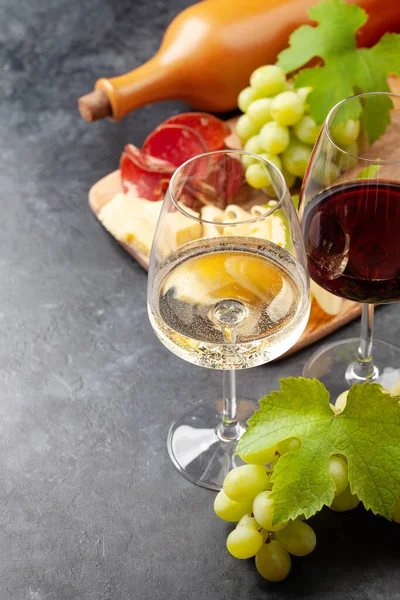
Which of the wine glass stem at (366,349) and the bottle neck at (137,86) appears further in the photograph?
the bottle neck at (137,86)

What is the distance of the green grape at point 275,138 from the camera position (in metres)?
1.28

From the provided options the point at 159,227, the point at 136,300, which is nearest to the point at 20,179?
the point at 136,300

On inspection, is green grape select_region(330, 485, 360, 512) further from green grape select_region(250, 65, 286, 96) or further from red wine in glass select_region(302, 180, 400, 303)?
green grape select_region(250, 65, 286, 96)

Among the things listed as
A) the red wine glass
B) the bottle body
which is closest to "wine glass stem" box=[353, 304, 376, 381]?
the red wine glass

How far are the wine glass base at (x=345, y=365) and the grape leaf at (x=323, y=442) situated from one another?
230mm

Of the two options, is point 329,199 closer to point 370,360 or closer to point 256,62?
point 370,360

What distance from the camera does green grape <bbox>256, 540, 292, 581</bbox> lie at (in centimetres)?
88

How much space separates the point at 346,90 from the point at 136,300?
41 cm

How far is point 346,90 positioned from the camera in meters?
1.27

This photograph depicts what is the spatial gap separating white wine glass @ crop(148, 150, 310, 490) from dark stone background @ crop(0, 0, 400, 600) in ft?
0.34

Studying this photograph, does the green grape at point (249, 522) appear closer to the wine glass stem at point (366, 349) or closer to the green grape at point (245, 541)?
the green grape at point (245, 541)

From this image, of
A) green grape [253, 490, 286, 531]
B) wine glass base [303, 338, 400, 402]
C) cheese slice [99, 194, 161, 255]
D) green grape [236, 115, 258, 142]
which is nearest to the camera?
green grape [253, 490, 286, 531]

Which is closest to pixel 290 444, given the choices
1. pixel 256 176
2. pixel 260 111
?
pixel 256 176

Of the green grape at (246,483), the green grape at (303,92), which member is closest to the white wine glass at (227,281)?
the green grape at (246,483)
